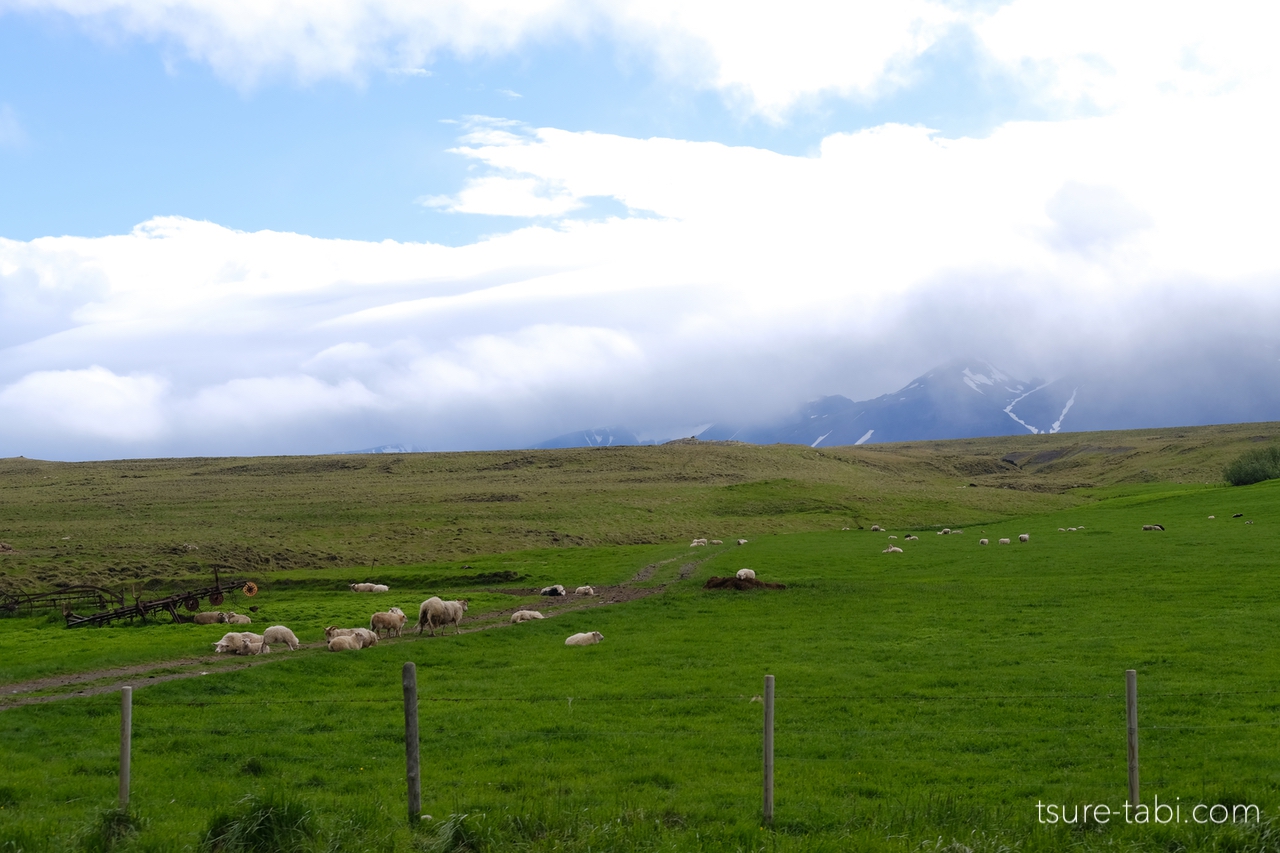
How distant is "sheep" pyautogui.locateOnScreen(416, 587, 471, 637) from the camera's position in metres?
29.9

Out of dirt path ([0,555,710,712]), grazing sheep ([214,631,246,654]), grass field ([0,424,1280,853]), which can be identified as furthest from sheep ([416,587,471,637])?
grazing sheep ([214,631,246,654])

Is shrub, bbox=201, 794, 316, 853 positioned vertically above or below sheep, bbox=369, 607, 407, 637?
above

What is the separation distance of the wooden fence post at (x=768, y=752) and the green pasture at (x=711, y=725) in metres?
0.27

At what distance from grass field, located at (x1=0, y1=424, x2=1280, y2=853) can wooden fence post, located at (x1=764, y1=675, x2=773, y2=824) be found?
1.30ft

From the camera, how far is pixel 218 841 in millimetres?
10312

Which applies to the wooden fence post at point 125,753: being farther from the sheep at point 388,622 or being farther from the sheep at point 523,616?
the sheep at point 523,616

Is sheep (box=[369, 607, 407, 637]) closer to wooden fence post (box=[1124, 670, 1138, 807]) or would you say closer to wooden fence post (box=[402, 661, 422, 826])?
wooden fence post (box=[402, 661, 422, 826])

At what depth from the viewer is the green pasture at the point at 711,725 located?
1120 centimetres

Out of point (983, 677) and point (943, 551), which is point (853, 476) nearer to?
point (943, 551)

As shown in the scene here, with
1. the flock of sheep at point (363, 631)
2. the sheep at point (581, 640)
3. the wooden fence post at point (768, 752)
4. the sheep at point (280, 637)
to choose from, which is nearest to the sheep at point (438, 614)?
the flock of sheep at point (363, 631)

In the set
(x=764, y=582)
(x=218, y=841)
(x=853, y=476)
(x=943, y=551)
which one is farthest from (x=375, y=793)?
(x=853, y=476)

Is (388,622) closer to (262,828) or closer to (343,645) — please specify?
(343,645)

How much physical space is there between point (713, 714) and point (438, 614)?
1449 cm

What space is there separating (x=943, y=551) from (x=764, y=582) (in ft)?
56.8
